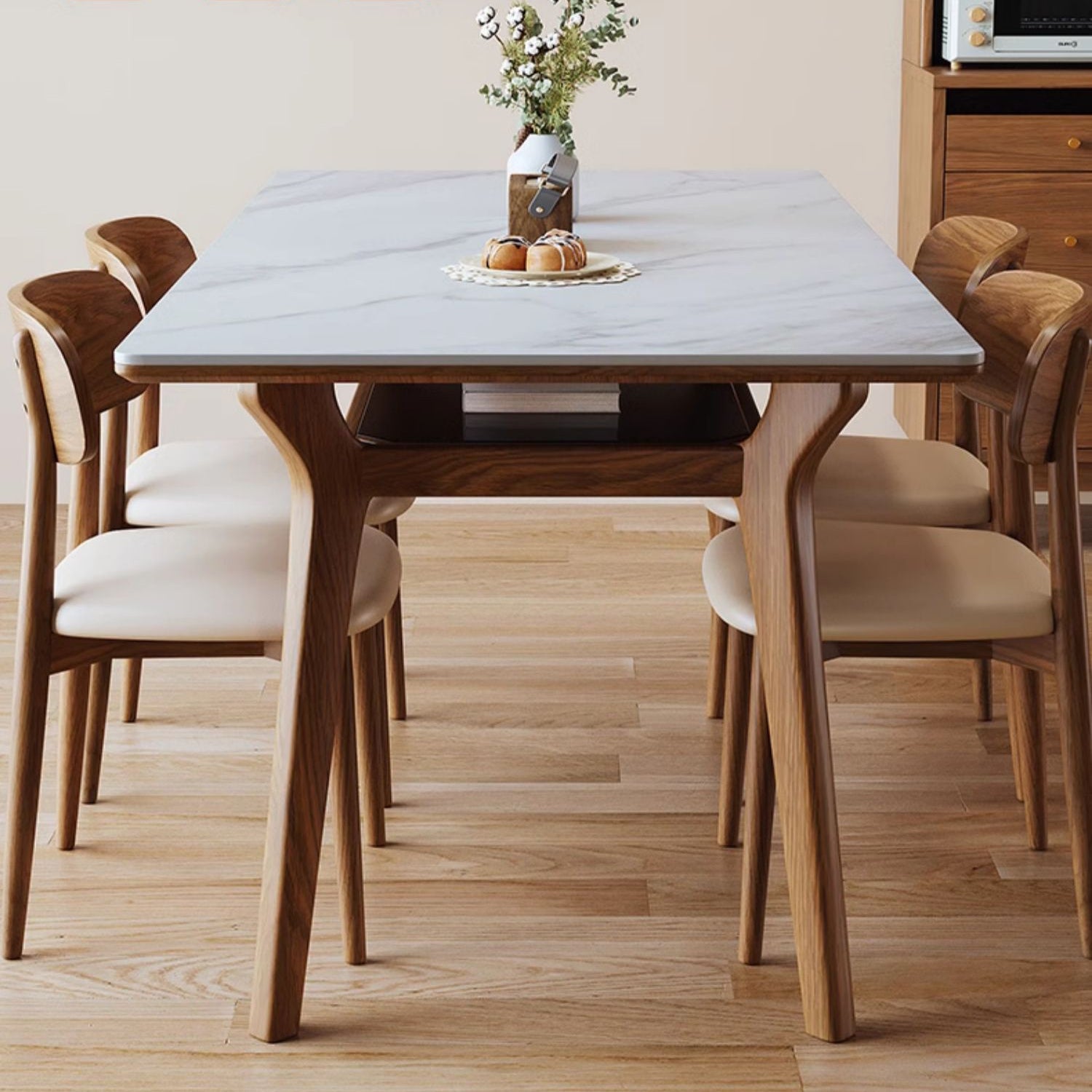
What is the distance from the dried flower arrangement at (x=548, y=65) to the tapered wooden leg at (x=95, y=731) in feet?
3.32

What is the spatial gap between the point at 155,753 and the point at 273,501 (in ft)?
1.93

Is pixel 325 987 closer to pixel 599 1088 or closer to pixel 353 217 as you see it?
pixel 599 1088

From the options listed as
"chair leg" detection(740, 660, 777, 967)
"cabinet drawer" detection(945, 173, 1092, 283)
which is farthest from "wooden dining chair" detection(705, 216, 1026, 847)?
"cabinet drawer" detection(945, 173, 1092, 283)

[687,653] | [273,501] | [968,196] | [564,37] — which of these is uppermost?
[564,37]

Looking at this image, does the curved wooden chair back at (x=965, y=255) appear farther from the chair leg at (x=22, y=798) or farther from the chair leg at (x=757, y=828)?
the chair leg at (x=22, y=798)

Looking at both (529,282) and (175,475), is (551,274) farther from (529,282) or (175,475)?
(175,475)

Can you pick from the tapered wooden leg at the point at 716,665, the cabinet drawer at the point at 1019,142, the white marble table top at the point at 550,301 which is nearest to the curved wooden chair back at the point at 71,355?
the white marble table top at the point at 550,301

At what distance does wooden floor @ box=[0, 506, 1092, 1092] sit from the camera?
1.96m

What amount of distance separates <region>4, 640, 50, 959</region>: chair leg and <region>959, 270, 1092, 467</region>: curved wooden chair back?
1.22m

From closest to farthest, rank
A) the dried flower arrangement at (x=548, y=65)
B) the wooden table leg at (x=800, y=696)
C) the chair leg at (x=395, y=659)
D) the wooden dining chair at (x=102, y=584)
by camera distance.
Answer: the wooden table leg at (x=800, y=696) < the wooden dining chair at (x=102, y=584) < the dried flower arrangement at (x=548, y=65) < the chair leg at (x=395, y=659)

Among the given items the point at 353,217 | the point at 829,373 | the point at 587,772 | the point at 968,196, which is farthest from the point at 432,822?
the point at 968,196

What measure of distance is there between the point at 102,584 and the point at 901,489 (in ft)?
3.72

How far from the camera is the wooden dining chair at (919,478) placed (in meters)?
2.42

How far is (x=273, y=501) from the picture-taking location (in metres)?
2.42
